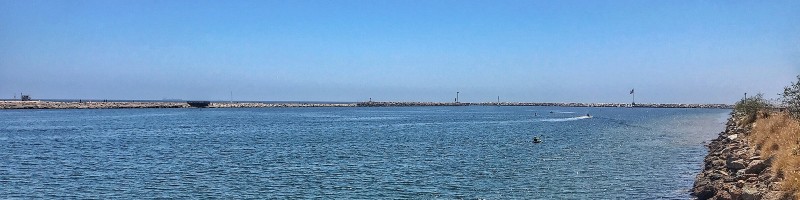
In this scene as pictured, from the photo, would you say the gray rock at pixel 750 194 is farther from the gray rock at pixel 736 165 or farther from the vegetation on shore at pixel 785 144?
the gray rock at pixel 736 165

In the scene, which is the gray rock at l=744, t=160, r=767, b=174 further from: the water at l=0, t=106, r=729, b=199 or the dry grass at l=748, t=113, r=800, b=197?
the water at l=0, t=106, r=729, b=199

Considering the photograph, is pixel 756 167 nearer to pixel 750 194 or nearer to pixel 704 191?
pixel 704 191

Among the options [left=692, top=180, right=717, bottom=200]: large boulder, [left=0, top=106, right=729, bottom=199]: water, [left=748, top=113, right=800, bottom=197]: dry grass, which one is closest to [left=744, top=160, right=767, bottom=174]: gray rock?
[left=748, top=113, right=800, bottom=197]: dry grass

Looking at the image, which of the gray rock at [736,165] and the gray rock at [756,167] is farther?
the gray rock at [736,165]

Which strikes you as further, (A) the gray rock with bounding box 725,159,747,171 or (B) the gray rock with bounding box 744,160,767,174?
(A) the gray rock with bounding box 725,159,747,171

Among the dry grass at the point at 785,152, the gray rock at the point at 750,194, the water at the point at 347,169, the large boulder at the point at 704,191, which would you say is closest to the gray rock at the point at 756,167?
the dry grass at the point at 785,152

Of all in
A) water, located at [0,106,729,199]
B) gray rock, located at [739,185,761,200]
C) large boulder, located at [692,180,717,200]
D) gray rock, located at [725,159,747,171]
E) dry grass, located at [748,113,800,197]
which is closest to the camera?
dry grass, located at [748,113,800,197]

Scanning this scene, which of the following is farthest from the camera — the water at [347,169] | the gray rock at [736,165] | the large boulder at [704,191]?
the gray rock at [736,165]

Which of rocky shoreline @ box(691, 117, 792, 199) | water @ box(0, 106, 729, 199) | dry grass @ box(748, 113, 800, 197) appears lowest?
water @ box(0, 106, 729, 199)

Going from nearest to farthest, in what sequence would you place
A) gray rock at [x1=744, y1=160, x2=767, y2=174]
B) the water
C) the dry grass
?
the dry grass
gray rock at [x1=744, y1=160, x2=767, y2=174]
the water

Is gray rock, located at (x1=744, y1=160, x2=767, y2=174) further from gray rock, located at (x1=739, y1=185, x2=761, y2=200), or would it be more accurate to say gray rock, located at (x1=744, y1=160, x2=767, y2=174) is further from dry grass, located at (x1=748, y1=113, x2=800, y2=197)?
gray rock, located at (x1=739, y1=185, x2=761, y2=200)

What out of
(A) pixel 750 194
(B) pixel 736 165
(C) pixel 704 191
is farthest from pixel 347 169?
(A) pixel 750 194

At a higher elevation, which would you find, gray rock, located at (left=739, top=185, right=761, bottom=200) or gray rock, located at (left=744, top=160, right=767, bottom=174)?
gray rock, located at (left=744, top=160, right=767, bottom=174)

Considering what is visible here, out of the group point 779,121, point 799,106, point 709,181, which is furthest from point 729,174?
point 799,106
